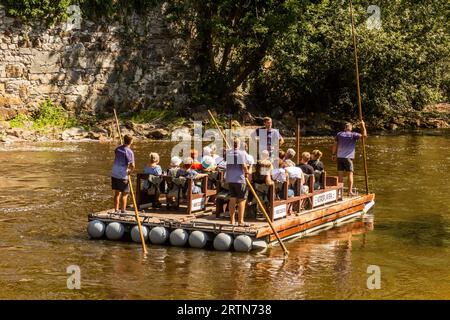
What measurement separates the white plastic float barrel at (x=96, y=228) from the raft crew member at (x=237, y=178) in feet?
8.87

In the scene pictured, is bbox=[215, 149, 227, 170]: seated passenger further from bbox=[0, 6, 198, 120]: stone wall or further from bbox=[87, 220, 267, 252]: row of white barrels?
bbox=[0, 6, 198, 120]: stone wall

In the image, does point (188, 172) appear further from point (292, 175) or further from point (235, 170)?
point (292, 175)

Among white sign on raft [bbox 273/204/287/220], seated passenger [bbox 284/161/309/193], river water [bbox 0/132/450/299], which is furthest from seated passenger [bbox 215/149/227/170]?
river water [bbox 0/132/450/299]

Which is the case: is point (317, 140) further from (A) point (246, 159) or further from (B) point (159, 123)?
(A) point (246, 159)

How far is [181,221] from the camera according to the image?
1739cm

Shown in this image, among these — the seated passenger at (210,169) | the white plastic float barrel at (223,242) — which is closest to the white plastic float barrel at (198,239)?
the white plastic float barrel at (223,242)

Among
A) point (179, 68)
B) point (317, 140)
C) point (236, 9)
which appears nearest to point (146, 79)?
point (179, 68)

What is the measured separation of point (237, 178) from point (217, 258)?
5.86ft

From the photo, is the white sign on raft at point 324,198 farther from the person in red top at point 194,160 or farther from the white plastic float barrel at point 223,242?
the white plastic float barrel at point 223,242

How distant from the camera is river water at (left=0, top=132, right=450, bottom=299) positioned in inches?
557

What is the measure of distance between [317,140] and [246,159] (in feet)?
71.8

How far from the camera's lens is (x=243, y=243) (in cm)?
1666

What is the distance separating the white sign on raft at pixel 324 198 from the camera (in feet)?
64.5

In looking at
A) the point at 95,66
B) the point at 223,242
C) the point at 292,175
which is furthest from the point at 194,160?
the point at 95,66
